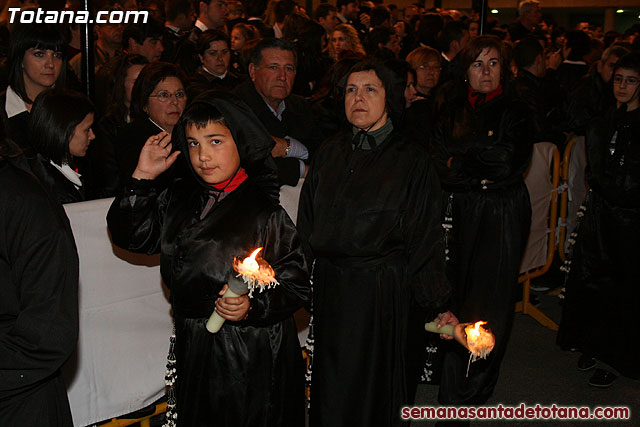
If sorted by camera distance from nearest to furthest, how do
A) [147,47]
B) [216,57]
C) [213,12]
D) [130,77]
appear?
1. [130,77]
2. [147,47]
3. [216,57]
4. [213,12]

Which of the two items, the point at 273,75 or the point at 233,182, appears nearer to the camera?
the point at 233,182

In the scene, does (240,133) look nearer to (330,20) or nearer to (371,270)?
(371,270)

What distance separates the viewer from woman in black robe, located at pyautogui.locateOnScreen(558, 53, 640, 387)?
5656mm

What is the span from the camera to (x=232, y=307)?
2.95 metres

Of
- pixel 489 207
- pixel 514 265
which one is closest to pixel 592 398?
pixel 514 265

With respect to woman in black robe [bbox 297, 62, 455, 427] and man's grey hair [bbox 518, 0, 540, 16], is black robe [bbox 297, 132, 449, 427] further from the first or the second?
man's grey hair [bbox 518, 0, 540, 16]

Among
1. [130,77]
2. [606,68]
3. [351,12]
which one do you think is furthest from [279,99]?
[351,12]

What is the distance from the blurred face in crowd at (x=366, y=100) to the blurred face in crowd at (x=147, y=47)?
3437mm

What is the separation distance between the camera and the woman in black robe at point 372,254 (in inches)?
156

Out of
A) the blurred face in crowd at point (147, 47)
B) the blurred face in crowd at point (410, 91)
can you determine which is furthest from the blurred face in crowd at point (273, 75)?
the blurred face in crowd at point (147, 47)

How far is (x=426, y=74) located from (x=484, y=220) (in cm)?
262

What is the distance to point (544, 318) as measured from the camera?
719 cm

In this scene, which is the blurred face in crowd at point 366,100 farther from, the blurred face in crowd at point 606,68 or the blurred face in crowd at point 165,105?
the blurred face in crowd at point 606,68

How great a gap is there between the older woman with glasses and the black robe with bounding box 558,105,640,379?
3.17 metres
